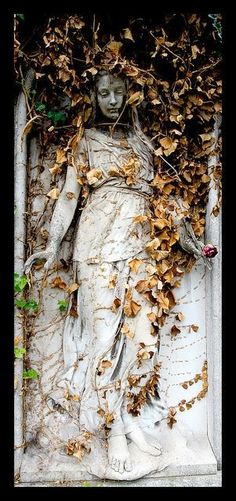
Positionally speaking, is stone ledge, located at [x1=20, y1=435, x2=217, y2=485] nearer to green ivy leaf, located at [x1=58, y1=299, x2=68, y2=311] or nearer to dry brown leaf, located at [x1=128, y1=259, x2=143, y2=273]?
green ivy leaf, located at [x1=58, y1=299, x2=68, y2=311]

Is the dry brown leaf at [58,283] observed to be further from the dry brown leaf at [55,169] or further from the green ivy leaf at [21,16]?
the green ivy leaf at [21,16]

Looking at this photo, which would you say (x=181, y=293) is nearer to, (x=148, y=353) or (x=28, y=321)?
(x=148, y=353)

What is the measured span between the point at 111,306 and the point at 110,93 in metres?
1.08

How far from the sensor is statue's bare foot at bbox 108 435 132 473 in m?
3.78

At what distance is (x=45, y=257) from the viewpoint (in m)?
3.89

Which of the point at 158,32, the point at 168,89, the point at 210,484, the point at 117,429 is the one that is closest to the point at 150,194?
the point at 168,89

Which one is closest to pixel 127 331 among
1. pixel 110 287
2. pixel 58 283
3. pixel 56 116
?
pixel 110 287

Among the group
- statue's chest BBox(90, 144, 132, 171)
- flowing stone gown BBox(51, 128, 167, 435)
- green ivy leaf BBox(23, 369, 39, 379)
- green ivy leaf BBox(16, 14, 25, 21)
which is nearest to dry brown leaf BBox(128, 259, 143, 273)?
flowing stone gown BBox(51, 128, 167, 435)

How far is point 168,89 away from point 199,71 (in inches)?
7.3

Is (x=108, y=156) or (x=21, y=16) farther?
(x=108, y=156)

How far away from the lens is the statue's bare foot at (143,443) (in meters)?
3.87

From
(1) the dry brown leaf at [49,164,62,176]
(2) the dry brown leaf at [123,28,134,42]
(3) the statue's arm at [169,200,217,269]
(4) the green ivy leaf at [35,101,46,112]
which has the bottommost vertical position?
(3) the statue's arm at [169,200,217,269]

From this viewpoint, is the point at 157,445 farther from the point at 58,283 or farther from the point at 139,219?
the point at 139,219

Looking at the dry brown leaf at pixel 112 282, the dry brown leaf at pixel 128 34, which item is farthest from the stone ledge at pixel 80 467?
the dry brown leaf at pixel 128 34
